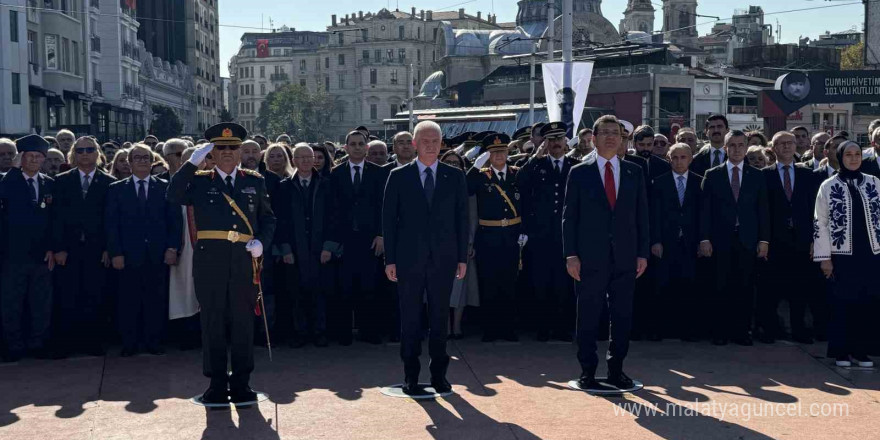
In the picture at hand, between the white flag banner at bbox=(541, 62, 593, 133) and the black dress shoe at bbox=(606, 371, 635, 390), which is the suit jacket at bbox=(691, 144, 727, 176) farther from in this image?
the white flag banner at bbox=(541, 62, 593, 133)

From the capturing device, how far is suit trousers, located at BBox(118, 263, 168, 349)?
8.84m

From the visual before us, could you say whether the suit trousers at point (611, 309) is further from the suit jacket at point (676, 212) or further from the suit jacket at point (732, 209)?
the suit jacket at point (732, 209)

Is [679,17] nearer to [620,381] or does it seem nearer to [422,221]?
[620,381]

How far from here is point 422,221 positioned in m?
7.31

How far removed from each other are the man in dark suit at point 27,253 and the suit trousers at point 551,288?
14.7 ft

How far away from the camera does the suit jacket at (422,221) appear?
7312 mm

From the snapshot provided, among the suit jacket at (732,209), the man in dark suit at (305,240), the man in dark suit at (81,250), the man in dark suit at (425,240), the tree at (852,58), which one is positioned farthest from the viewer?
the tree at (852,58)

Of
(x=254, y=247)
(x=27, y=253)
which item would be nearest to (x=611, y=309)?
(x=254, y=247)

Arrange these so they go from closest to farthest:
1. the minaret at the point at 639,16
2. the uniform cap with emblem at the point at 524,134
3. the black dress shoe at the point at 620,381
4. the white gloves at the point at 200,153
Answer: the white gloves at the point at 200,153, the black dress shoe at the point at 620,381, the uniform cap with emblem at the point at 524,134, the minaret at the point at 639,16

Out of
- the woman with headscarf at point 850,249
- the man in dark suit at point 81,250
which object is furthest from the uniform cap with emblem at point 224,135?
the woman with headscarf at point 850,249

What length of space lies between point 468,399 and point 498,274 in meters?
2.50

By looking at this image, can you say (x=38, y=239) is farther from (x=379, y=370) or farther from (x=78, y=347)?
(x=379, y=370)

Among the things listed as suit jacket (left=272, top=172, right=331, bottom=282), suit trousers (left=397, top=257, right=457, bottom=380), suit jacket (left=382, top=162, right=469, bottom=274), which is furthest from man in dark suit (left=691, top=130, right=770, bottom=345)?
suit jacket (left=272, top=172, right=331, bottom=282)

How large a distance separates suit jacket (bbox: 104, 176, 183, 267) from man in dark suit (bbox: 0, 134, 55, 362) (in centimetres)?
56
